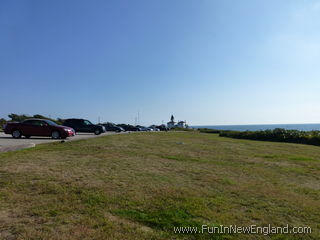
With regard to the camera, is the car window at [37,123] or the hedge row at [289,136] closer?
the car window at [37,123]

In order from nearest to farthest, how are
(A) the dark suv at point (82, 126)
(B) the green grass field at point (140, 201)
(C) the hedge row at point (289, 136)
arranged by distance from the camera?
(B) the green grass field at point (140, 201)
(C) the hedge row at point (289, 136)
(A) the dark suv at point (82, 126)

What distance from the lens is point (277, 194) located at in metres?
4.28

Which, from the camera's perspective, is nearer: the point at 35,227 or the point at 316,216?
the point at 35,227

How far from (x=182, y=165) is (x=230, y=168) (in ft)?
4.71

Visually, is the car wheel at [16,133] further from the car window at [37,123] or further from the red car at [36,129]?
the car window at [37,123]

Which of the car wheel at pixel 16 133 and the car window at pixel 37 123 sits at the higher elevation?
the car window at pixel 37 123

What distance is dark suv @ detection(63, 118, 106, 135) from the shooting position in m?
24.6

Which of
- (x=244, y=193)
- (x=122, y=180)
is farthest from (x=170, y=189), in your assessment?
(x=244, y=193)

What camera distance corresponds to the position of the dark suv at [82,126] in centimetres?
2464

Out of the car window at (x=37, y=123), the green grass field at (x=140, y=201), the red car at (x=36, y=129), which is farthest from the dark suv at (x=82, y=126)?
the green grass field at (x=140, y=201)

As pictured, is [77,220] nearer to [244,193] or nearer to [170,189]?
[170,189]

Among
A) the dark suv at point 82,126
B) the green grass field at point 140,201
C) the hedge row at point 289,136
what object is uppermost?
the dark suv at point 82,126

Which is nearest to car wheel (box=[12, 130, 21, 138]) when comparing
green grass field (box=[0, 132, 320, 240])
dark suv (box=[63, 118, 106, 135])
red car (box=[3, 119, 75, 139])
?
red car (box=[3, 119, 75, 139])

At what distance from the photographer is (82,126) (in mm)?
24734
